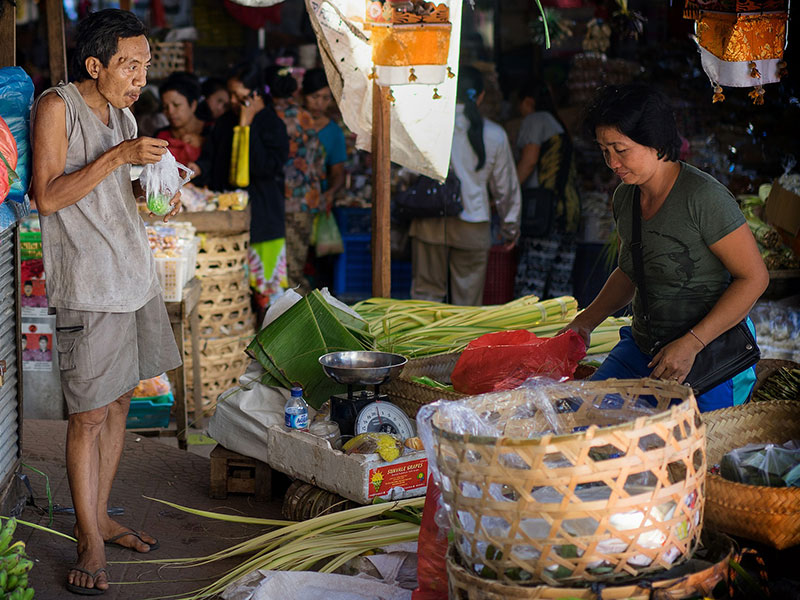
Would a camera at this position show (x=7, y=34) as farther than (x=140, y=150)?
Yes

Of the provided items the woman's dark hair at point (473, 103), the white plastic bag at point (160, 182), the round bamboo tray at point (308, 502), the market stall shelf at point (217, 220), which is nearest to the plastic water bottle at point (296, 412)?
the round bamboo tray at point (308, 502)

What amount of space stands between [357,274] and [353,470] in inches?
205

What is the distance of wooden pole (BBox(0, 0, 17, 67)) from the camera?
375 cm

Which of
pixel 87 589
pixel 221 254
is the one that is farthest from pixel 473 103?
pixel 87 589

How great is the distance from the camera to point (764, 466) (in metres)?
2.51

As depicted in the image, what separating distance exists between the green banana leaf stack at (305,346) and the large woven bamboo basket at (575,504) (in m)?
2.00

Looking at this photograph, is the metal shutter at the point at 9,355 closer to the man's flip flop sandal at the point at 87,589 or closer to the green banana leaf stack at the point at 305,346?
the man's flip flop sandal at the point at 87,589

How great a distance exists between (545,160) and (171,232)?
3420 millimetres

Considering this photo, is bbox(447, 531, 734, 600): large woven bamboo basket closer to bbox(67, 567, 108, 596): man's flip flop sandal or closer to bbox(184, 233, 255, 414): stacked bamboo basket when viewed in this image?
bbox(67, 567, 108, 596): man's flip flop sandal

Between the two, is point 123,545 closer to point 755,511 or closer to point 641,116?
point 755,511

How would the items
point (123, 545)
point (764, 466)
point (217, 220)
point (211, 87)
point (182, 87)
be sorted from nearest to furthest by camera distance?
point (764, 466) → point (123, 545) → point (217, 220) → point (182, 87) → point (211, 87)

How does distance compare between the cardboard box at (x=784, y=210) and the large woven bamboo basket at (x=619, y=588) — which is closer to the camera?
the large woven bamboo basket at (x=619, y=588)

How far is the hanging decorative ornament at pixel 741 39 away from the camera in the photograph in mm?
3523

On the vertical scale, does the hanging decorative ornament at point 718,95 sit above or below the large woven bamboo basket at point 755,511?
above
